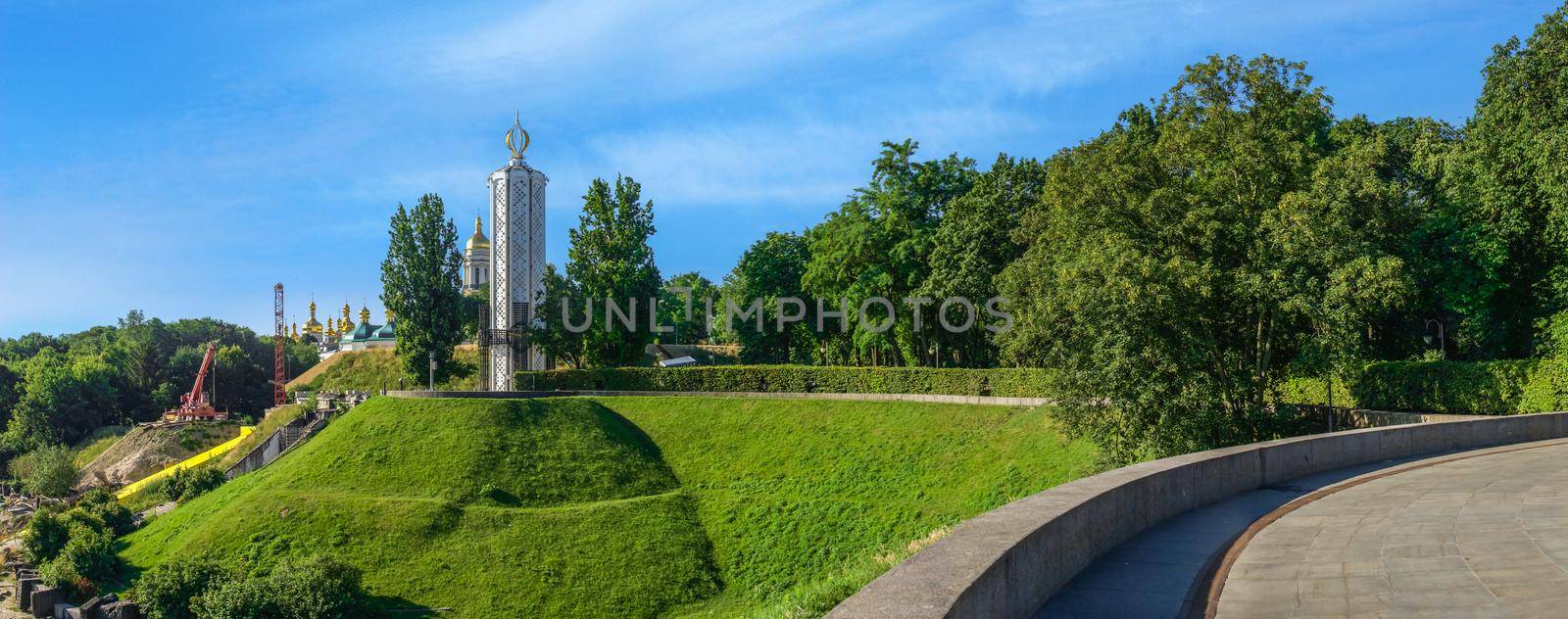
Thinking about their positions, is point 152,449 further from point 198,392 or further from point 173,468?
point 198,392

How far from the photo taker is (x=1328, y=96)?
2942cm

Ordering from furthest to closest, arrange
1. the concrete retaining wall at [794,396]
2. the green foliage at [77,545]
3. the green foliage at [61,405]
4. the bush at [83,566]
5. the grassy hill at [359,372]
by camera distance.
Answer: the grassy hill at [359,372], the green foliage at [61,405], the concrete retaining wall at [794,396], the green foliage at [77,545], the bush at [83,566]

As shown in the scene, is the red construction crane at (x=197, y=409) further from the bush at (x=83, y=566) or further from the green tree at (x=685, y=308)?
the bush at (x=83, y=566)

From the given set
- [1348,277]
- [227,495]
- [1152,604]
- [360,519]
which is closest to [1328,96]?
[1348,277]

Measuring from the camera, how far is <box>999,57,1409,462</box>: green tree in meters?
24.0

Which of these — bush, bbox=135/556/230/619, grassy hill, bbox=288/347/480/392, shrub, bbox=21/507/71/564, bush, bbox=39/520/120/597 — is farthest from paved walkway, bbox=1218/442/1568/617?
grassy hill, bbox=288/347/480/392

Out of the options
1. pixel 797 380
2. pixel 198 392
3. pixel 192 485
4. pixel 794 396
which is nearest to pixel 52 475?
pixel 192 485

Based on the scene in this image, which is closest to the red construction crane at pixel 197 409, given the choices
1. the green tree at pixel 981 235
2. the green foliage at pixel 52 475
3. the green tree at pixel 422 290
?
the green foliage at pixel 52 475

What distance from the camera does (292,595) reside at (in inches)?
936

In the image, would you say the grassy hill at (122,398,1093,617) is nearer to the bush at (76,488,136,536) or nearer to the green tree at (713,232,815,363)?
the bush at (76,488,136,536)

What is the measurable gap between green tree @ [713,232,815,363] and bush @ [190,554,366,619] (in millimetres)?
35913

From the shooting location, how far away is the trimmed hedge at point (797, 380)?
41.7m

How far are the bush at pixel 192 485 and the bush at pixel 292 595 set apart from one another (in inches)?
776

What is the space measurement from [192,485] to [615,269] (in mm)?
21901
